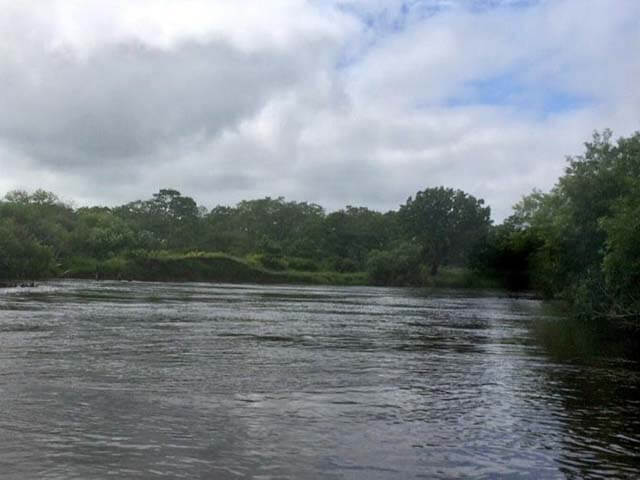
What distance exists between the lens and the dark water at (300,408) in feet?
39.0

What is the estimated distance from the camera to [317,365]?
2309 cm

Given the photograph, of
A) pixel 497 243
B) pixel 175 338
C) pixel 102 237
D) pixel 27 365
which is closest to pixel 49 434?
pixel 27 365

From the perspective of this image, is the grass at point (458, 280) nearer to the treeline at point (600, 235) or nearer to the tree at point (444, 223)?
the tree at point (444, 223)

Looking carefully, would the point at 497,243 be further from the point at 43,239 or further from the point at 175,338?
the point at 175,338

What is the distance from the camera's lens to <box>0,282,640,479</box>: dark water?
1189cm

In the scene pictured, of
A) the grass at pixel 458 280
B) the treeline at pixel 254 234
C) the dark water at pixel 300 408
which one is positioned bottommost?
the dark water at pixel 300 408

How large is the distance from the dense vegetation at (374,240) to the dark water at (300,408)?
1930 centimetres

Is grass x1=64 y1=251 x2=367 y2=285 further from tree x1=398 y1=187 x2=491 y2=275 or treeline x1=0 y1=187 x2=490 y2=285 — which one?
tree x1=398 y1=187 x2=491 y2=275

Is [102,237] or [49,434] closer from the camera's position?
[49,434]

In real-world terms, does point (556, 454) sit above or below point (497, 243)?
below

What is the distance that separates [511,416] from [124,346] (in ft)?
48.9

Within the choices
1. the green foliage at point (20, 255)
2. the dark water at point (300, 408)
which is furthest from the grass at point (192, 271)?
the dark water at point (300, 408)

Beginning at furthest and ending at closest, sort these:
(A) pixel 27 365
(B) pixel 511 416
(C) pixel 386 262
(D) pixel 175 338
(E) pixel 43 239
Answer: (C) pixel 386 262
(E) pixel 43 239
(D) pixel 175 338
(A) pixel 27 365
(B) pixel 511 416

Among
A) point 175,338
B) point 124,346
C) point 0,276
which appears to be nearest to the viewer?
point 124,346
